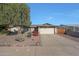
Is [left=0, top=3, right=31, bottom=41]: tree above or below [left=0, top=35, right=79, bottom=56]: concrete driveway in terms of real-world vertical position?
above

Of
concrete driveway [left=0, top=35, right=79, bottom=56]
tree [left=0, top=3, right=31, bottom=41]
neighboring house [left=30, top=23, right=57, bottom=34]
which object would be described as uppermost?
tree [left=0, top=3, right=31, bottom=41]

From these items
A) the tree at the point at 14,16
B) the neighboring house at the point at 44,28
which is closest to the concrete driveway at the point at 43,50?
the neighboring house at the point at 44,28

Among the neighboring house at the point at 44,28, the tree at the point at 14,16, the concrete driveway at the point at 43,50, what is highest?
the tree at the point at 14,16

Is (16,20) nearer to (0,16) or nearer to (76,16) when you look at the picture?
(0,16)

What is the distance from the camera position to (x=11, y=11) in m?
7.05

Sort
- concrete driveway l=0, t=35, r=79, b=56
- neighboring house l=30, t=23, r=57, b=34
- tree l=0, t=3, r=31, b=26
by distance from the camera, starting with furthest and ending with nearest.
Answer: tree l=0, t=3, r=31, b=26, neighboring house l=30, t=23, r=57, b=34, concrete driveway l=0, t=35, r=79, b=56

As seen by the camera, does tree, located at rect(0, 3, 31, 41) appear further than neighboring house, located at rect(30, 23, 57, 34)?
Yes

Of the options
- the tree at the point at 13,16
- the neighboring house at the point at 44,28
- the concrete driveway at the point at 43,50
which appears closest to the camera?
the concrete driveway at the point at 43,50

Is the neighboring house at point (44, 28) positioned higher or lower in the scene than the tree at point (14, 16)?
lower

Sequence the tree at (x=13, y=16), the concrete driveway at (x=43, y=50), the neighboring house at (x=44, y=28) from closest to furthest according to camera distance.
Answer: the concrete driveway at (x=43, y=50)
the neighboring house at (x=44, y=28)
the tree at (x=13, y=16)

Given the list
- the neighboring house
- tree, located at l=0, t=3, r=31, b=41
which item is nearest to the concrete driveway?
the neighboring house

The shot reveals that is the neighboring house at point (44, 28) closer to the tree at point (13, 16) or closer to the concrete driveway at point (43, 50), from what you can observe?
the concrete driveway at point (43, 50)

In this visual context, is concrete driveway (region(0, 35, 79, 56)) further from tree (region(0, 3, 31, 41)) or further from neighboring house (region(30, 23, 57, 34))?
tree (region(0, 3, 31, 41))

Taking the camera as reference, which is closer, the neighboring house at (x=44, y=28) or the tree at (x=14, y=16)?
the neighboring house at (x=44, y=28)
